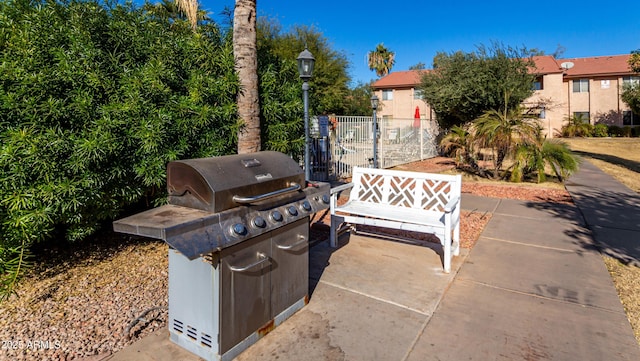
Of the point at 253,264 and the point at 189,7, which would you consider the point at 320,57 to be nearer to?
the point at 189,7

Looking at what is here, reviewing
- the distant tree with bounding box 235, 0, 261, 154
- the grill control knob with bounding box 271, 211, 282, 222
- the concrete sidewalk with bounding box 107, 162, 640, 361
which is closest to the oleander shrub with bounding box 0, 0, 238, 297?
the distant tree with bounding box 235, 0, 261, 154

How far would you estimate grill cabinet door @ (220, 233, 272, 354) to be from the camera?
104 inches

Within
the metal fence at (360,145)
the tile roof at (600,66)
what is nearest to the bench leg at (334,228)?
the metal fence at (360,145)

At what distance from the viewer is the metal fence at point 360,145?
1107 cm

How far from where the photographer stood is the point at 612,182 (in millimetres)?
10977

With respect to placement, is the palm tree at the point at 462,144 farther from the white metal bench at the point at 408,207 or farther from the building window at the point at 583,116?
the building window at the point at 583,116

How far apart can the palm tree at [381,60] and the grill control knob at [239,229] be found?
51460 mm

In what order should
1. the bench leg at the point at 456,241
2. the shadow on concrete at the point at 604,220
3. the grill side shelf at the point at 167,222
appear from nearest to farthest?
the grill side shelf at the point at 167,222
the bench leg at the point at 456,241
the shadow on concrete at the point at 604,220

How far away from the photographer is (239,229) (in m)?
2.63

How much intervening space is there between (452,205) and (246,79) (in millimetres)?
3149

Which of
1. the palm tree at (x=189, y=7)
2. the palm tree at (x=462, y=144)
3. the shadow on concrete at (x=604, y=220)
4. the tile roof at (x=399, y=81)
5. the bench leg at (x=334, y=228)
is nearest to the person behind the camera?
the shadow on concrete at (x=604, y=220)

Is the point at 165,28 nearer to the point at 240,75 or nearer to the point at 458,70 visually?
the point at 240,75

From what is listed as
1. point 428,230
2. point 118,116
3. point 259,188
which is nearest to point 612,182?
point 428,230

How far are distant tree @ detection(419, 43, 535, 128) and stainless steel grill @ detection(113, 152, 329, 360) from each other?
16392 millimetres
